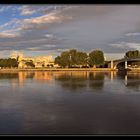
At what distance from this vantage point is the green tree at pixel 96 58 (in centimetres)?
3014

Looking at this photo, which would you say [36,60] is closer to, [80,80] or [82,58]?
[82,58]

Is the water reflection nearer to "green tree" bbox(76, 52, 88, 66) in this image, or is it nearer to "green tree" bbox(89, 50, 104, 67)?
"green tree" bbox(89, 50, 104, 67)

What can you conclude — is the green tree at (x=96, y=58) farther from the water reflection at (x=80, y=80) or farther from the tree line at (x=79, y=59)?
the water reflection at (x=80, y=80)

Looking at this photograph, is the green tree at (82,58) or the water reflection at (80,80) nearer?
the water reflection at (80,80)

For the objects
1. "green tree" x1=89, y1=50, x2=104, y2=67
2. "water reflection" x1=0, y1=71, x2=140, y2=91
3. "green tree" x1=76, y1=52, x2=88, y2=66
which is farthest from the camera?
"green tree" x1=76, y1=52, x2=88, y2=66

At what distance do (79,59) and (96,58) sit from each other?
215 cm

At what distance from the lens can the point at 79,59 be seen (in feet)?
104

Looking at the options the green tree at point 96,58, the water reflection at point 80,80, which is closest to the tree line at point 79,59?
the green tree at point 96,58

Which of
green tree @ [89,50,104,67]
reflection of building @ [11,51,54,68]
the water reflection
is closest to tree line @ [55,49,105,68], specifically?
green tree @ [89,50,104,67]

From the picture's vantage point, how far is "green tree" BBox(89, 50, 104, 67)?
3014 cm
